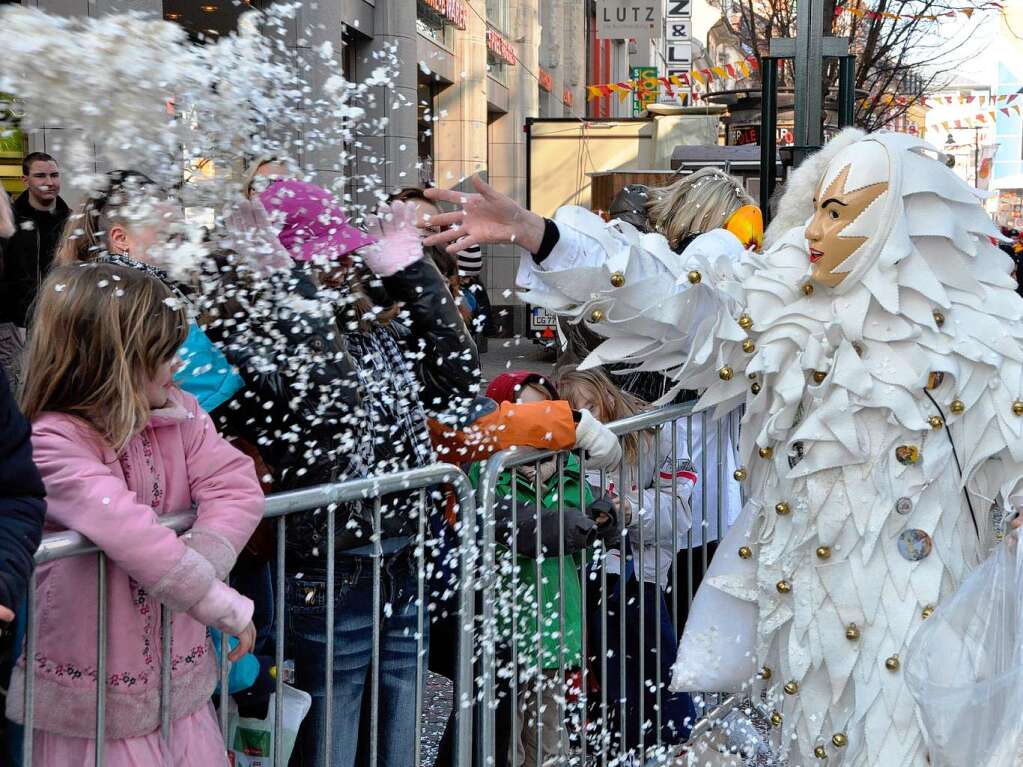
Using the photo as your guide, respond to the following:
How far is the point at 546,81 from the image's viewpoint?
2972 centimetres

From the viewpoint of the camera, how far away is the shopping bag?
2.78 meters

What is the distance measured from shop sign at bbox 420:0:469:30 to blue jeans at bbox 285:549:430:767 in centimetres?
1334

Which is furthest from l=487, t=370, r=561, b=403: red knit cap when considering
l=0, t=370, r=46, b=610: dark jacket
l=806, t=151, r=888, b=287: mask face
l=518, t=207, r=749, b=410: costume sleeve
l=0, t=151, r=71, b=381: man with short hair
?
l=0, t=151, r=71, b=381: man with short hair

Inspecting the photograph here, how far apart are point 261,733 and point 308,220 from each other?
113 cm

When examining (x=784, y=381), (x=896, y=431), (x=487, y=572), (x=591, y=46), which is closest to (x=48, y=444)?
(x=487, y=572)

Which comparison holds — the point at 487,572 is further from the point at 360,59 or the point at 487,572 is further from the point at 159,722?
the point at 360,59

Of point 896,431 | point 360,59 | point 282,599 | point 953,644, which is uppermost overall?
point 360,59

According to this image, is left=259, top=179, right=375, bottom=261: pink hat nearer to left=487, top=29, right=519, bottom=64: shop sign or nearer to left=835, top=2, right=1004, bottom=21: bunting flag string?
left=835, top=2, right=1004, bottom=21: bunting flag string

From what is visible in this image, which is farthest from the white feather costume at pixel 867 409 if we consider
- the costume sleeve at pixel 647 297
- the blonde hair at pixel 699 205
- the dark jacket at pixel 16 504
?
the blonde hair at pixel 699 205

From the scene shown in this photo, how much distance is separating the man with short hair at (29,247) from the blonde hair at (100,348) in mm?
3321

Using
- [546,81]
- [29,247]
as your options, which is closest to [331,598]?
[29,247]

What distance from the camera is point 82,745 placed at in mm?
2332

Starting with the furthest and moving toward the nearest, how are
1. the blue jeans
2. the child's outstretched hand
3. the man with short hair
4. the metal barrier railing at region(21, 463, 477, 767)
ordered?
the man with short hair, the blue jeans, the child's outstretched hand, the metal barrier railing at region(21, 463, 477, 767)

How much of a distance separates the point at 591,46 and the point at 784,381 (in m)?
37.1
